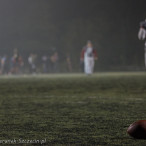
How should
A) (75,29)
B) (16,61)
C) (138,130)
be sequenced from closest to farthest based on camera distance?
1. (138,130)
2. (16,61)
3. (75,29)

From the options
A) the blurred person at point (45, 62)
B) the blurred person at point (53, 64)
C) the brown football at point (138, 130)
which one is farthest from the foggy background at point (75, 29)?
the brown football at point (138, 130)

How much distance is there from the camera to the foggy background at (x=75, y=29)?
165 ft

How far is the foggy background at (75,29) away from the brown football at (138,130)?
43670 millimetres

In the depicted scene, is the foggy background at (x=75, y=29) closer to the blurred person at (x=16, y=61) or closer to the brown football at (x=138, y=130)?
the blurred person at (x=16, y=61)

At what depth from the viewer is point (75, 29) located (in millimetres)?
52781

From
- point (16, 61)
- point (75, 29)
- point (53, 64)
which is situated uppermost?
point (75, 29)

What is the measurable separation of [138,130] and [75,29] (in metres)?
49.5

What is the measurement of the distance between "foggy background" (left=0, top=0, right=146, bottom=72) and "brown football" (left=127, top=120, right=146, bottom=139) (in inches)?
1719

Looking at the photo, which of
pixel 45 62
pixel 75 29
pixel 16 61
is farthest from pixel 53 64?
pixel 16 61

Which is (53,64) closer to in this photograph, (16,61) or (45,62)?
(45,62)

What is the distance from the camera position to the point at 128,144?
3.55m

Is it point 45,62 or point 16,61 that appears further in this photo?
point 45,62

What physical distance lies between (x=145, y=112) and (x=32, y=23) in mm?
50636

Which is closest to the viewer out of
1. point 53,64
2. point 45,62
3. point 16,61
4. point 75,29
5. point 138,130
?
point 138,130
